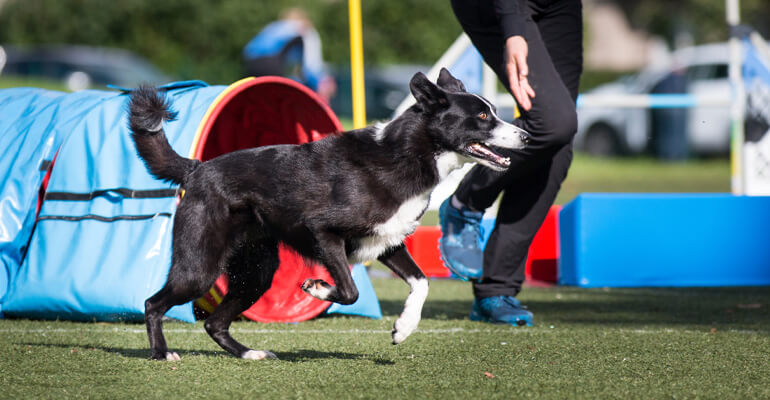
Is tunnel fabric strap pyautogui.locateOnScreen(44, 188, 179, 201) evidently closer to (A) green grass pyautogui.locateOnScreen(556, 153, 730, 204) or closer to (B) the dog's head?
(B) the dog's head

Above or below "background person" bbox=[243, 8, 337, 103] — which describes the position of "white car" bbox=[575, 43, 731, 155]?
below

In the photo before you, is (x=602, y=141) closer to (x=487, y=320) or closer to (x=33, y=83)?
(x=33, y=83)

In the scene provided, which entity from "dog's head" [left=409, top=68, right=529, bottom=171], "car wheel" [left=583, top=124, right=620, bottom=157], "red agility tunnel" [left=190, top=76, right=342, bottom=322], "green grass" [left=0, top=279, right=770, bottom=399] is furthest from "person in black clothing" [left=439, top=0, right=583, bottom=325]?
"car wheel" [left=583, top=124, right=620, bottom=157]

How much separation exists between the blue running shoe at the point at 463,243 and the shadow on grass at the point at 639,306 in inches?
12.7

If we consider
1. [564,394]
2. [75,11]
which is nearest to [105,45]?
[75,11]

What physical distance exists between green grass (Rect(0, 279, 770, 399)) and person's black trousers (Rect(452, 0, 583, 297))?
381 millimetres

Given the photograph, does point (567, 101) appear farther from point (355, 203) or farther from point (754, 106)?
point (754, 106)

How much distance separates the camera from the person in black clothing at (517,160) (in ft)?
13.6

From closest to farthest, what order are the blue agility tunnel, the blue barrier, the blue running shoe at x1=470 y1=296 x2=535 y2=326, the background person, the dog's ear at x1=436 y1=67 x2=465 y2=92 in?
the dog's ear at x1=436 y1=67 x2=465 y2=92 → the blue agility tunnel → the blue running shoe at x1=470 y1=296 x2=535 y2=326 → the blue barrier → the background person

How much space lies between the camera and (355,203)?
3.48 meters

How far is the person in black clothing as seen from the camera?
415cm

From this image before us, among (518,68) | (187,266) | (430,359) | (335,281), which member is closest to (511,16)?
(518,68)

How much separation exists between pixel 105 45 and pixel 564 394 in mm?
26236

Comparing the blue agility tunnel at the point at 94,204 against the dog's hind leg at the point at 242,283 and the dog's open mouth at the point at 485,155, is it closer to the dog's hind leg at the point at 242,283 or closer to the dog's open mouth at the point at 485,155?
the dog's hind leg at the point at 242,283
